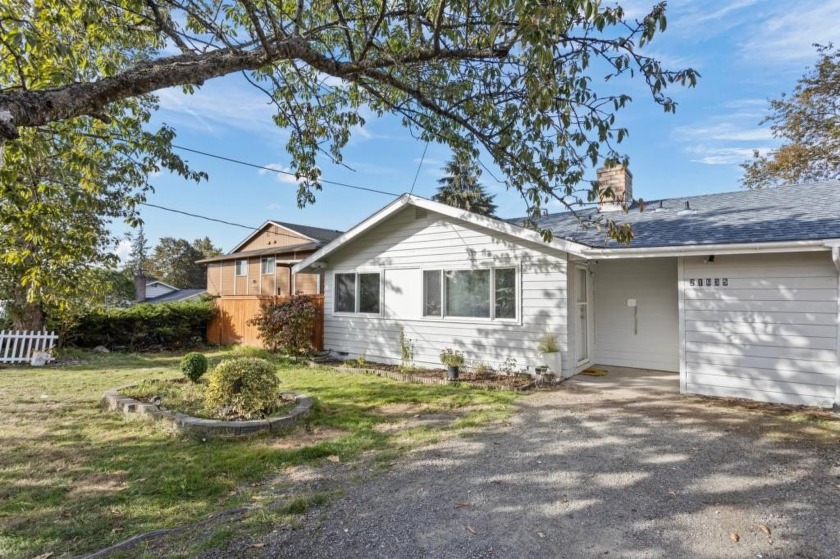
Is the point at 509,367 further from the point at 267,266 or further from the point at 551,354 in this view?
the point at 267,266

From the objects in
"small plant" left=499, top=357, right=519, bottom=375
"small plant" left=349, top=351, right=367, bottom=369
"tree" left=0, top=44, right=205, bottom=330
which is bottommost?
"small plant" left=349, top=351, right=367, bottom=369

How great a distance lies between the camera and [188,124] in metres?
9.59

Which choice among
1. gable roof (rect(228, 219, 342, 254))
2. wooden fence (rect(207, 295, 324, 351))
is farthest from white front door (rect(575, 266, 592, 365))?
gable roof (rect(228, 219, 342, 254))

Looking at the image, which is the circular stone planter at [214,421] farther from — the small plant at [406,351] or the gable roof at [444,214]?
the gable roof at [444,214]

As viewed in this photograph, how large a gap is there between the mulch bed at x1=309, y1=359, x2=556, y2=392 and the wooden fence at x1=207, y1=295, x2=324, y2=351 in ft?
11.6

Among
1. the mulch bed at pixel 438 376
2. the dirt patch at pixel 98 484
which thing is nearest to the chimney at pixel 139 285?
the mulch bed at pixel 438 376

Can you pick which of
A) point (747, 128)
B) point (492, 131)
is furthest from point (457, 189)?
point (747, 128)

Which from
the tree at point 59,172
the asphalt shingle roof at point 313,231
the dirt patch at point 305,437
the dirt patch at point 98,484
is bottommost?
the dirt patch at point 98,484

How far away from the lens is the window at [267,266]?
22.9 m

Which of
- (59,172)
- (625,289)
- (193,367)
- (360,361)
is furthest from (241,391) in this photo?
(625,289)

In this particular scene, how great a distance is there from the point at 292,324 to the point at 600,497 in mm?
9017

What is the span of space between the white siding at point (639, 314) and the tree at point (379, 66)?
432cm

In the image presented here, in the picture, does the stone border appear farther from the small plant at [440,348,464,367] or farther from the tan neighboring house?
the tan neighboring house

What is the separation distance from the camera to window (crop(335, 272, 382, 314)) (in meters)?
10.3
